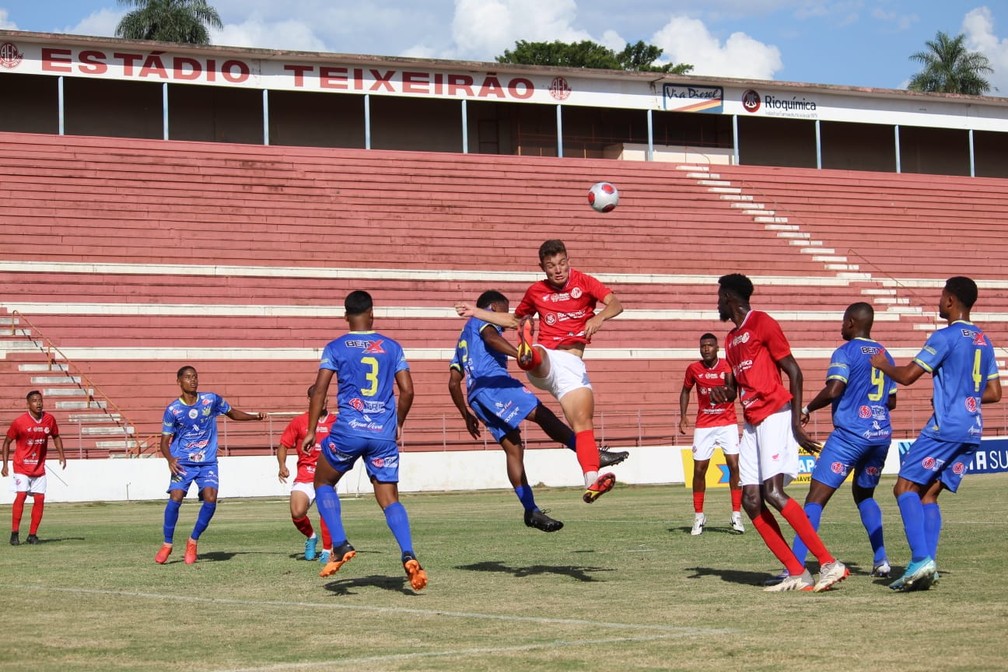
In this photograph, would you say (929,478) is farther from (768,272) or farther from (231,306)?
(768,272)

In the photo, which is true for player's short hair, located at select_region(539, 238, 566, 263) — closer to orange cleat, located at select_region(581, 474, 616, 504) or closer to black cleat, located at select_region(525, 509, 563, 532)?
orange cleat, located at select_region(581, 474, 616, 504)

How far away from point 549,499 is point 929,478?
1647 cm

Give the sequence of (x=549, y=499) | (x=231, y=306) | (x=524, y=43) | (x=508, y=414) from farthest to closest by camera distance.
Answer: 1. (x=524, y=43)
2. (x=231, y=306)
3. (x=549, y=499)
4. (x=508, y=414)

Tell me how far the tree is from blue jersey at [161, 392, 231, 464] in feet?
213

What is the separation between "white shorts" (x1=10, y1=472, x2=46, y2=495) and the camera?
18.4m

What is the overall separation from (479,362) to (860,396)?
12.3ft

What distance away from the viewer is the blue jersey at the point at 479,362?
12.6 metres

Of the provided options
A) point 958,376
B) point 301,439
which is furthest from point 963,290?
point 301,439

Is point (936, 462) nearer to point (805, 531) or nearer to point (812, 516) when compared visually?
point (805, 531)

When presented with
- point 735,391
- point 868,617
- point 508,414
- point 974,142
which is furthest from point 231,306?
point 974,142

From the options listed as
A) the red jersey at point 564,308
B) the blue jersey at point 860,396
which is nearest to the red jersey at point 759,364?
the blue jersey at point 860,396

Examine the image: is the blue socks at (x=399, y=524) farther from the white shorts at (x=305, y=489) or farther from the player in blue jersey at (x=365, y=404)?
the white shorts at (x=305, y=489)

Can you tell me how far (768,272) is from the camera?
40812 millimetres

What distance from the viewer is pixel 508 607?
9.05 metres
